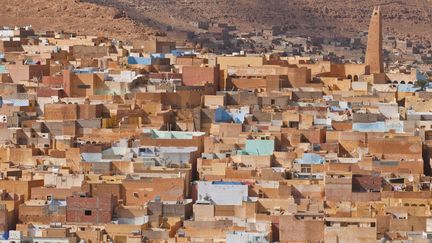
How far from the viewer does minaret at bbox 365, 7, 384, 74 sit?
210ft

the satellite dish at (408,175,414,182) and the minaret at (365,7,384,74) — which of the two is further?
the minaret at (365,7,384,74)

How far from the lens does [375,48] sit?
6562 centimetres

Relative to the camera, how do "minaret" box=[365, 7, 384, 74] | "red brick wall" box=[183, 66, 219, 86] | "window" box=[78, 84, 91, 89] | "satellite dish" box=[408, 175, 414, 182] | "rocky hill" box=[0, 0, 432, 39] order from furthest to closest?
"rocky hill" box=[0, 0, 432, 39], "minaret" box=[365, 7, 384, 74], "red brick wall" box=[183, 66, 219, 86], "window" box=[78, 84, 91, 89], "satellite dish" box=[408, 175, 414, 182]

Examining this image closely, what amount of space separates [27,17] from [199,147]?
3446 centimetres

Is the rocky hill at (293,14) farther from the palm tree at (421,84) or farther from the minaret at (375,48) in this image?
the palm tree at (421,84)

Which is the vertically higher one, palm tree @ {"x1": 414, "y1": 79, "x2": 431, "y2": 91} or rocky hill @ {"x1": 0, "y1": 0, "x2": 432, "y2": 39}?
rocky hill @ {"x1": 0, "y1": 0, "x2": 432, "y2": 39}

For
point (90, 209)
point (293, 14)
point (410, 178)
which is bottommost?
point (90, 209)

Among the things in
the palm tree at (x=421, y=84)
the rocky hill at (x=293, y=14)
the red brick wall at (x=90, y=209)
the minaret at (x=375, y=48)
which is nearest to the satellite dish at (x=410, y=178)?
the red brick wall at (x=90, y=209)

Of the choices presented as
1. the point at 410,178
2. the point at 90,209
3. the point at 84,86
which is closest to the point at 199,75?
the point at 84,86

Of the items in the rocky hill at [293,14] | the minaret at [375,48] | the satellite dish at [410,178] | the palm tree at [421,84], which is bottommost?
the satellite dish at [410,178]

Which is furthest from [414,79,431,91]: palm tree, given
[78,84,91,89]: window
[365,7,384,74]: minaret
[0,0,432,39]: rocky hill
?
[0,0,432,39]: rocky hill

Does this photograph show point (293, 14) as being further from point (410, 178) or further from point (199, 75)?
point (410, 178)

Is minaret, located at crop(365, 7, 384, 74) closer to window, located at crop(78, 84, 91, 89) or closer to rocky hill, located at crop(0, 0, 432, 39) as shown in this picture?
window, located at crop(78, 84, 91, 89)

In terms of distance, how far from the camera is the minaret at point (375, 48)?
64.0 m
